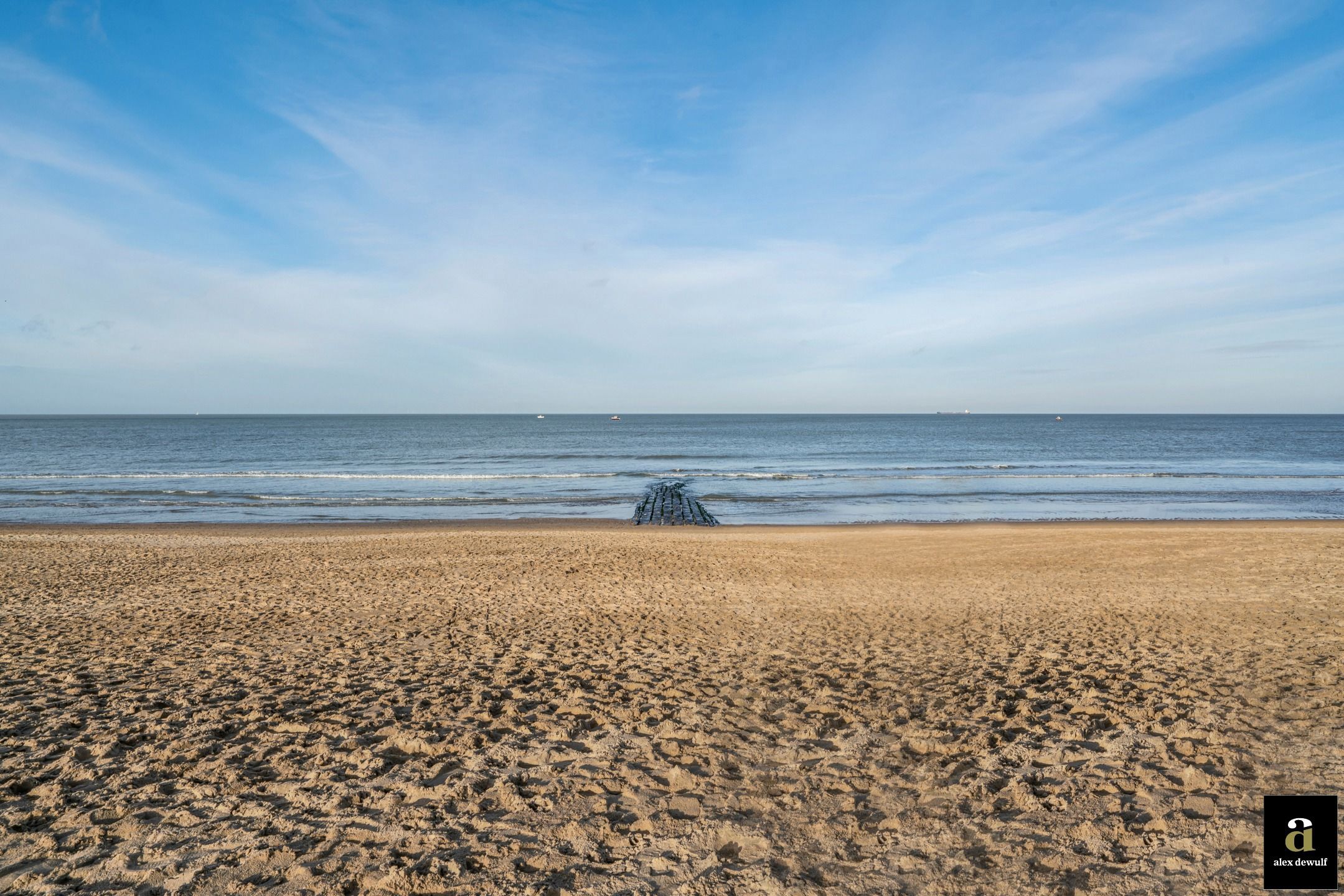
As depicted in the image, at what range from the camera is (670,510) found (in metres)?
24.4

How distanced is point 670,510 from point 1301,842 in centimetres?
2056

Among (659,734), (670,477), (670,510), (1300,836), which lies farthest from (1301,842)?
(670,477)

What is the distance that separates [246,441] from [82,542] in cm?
6456

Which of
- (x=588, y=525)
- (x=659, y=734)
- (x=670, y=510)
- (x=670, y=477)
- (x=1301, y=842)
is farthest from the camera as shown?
(x=670, y=477)

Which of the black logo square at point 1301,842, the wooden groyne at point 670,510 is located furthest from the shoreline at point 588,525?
the black logo square at point 1301,842

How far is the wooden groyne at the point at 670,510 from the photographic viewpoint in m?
22.2

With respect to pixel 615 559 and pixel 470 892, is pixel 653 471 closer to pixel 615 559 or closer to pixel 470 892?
pixel 615 559

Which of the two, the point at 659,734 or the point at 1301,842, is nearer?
the point at 1301,842

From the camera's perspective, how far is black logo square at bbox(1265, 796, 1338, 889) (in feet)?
12.8

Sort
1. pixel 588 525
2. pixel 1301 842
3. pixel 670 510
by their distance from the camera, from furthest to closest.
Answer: pixel 670 510, pixel 588 525, pixel 1301 842

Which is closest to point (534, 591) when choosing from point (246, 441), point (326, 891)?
point (326, 891)

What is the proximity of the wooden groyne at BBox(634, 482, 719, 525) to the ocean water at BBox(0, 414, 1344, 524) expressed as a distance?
2.63ft

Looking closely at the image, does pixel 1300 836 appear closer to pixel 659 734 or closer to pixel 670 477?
pixel 659 734

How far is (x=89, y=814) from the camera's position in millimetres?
4414
